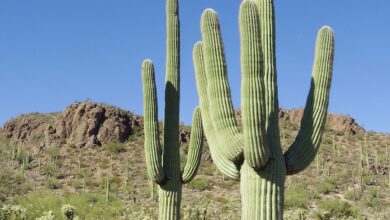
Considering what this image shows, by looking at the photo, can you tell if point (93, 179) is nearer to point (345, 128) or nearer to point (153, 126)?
point (345, 128)

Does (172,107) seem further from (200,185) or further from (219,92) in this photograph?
(200,185)

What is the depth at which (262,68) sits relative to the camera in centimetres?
796

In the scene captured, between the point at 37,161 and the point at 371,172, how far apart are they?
21.8 meters

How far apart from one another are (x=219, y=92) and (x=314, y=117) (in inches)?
56.3

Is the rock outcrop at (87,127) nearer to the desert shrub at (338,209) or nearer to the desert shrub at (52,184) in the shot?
the desert shrub at (52,184)

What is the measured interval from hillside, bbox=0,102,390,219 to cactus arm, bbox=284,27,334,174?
10.5m

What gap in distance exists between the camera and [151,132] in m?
10.5

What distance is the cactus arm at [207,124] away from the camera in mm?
8539

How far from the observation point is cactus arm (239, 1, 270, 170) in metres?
7.74

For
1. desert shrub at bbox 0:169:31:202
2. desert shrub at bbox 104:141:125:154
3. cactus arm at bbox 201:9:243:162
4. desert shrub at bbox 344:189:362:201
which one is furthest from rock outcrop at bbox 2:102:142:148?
cactus arm at bbox 201:9:243:162

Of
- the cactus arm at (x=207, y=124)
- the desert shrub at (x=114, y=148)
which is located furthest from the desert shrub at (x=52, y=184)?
the cactus arm at (x=207, y=124)

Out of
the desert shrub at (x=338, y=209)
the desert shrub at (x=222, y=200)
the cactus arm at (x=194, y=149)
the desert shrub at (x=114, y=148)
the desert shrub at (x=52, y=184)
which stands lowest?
the desert shrub at (x=338, y=209)

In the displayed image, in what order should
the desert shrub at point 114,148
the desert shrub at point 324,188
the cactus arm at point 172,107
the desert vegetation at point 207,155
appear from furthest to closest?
the desert shrub at point 114,148 → the desert shrub at point 324,188 → the cactus arm at point 172,107 → the desert vegetation at point 207,155

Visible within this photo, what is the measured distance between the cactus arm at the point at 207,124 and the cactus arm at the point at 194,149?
1392 millimetres
